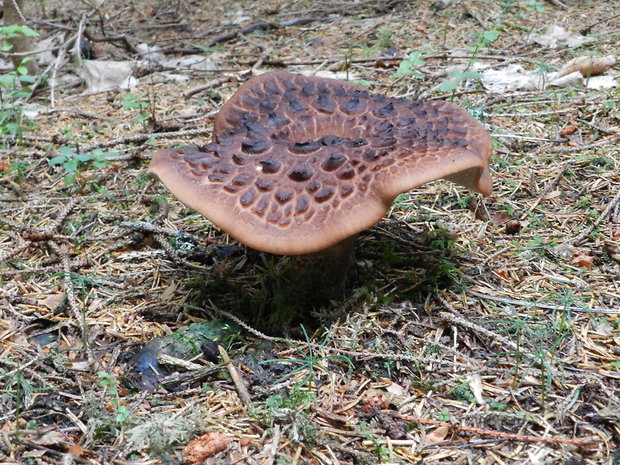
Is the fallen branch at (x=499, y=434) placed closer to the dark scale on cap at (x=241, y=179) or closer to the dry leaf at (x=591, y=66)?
→ the dark scale on cap at (x=241, y=179)

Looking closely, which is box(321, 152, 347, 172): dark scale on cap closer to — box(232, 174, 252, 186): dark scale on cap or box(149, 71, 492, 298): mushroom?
box(149, 71, 492, 298): mushroom

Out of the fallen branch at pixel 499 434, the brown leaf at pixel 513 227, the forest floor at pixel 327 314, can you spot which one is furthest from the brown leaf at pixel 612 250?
the fallen branch at pixel 499 434

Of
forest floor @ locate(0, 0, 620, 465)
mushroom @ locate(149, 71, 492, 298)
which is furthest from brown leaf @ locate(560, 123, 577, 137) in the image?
mushroom @ locate(149, 71, 492, 298)

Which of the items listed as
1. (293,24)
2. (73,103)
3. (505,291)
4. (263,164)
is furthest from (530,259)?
(293,24)

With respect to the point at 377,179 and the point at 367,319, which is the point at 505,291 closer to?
the point at 367,319

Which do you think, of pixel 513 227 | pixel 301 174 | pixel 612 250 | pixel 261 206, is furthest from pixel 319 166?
pixel 612 250

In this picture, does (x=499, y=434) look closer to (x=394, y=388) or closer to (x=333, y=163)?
(x=394, y=388)
